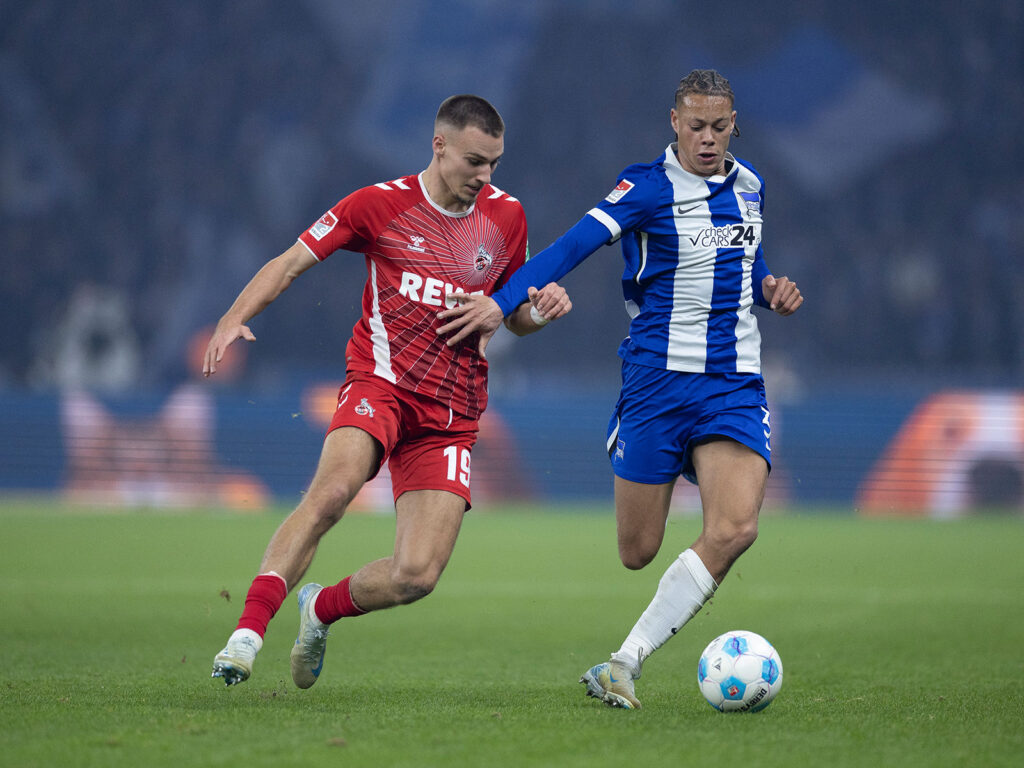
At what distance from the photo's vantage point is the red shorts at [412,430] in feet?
17.3

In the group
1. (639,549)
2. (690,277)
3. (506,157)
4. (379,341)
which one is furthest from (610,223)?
(506,157)

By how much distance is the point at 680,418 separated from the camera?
526 centimetres

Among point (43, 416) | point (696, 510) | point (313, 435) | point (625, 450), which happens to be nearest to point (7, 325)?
point (43, 416)

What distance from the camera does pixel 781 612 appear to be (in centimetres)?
862

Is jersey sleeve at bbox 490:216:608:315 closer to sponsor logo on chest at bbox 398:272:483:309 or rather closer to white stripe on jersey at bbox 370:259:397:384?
sponsor logo on chest at bbox 398:272:483:309

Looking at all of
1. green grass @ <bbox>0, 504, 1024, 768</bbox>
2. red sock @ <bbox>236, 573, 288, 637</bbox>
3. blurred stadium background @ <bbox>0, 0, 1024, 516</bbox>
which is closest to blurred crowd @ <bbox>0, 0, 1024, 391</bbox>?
blurred stadium background @ <bbox>0, 0, 1024, 516</bbox>

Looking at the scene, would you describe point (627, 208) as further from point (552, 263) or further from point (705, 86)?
point (705, 86)

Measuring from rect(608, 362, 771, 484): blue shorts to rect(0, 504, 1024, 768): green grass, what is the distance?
3.22 feet

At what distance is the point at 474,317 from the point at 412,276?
0.39 meters

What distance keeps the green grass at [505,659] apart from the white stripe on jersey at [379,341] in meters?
1.34

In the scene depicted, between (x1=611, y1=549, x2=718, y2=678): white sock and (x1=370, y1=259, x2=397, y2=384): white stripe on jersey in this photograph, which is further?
(x1=370, y1=259, x2=397, y2=384): white stripe on jersey

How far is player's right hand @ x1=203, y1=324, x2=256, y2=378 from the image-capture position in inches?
192

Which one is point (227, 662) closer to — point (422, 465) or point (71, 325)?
point (422, 465)

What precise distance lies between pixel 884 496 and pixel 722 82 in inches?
572
